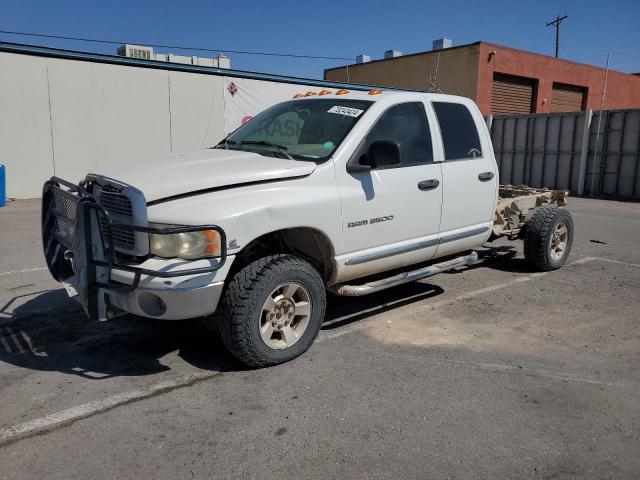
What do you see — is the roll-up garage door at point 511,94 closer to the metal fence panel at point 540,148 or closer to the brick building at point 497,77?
the brick building at point 497,77

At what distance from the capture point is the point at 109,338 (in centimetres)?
455

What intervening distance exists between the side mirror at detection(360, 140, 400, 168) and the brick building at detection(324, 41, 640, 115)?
70.7 feet

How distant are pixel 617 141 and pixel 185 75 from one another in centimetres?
1310

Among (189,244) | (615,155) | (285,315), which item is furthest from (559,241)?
(615,155)

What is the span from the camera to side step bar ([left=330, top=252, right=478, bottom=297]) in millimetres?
4438

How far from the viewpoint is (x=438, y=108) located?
17.1 ft

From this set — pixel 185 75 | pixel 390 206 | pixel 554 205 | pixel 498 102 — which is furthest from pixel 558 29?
pixel 390 206

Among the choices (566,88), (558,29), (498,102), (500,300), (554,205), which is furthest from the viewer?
(558,29)

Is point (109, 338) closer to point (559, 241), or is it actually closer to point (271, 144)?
point (271, 144)

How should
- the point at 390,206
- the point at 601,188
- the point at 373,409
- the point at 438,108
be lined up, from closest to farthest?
the point at 373,409
the point at 390,206
the point at 438,108
the point at 601,188

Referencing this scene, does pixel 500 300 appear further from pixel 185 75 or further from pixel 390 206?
pixel 185 75

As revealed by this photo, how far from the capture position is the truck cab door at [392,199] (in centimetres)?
432

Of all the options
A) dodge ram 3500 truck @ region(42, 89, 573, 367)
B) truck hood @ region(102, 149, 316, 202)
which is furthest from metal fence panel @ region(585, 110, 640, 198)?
truck hood @ region(102, 149, 316, 202)

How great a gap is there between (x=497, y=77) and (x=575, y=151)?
32.1 ft
